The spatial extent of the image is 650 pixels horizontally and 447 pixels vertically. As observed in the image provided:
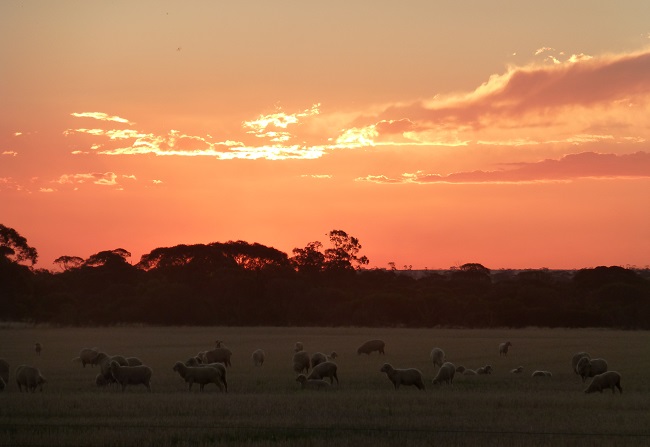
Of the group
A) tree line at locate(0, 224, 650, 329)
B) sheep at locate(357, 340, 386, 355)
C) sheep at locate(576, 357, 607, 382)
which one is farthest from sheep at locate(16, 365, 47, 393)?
tree line at locate(0, 224, 650, 329)

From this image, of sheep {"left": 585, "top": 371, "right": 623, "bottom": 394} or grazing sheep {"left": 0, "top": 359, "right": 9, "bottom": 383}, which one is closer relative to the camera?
sheep {"left": 585, "top": 371, "right": 623, "bottom": 394}

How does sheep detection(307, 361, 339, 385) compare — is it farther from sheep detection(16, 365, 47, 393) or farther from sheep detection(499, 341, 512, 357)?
sheep detection(499, 341, 512, 357)

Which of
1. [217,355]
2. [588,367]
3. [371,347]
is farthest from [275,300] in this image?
[588,367]

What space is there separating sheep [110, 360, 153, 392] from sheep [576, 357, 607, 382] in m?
13.3

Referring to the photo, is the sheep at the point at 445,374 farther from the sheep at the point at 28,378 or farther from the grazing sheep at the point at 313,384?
the sheep at the point at 28,378

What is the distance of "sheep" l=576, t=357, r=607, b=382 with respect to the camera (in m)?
28.8

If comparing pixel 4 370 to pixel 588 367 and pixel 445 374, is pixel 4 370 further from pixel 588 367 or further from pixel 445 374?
pixel 588 367

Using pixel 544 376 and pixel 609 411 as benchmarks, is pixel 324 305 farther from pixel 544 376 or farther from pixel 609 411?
pixel 609 411

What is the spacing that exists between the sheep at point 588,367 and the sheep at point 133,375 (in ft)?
43.8

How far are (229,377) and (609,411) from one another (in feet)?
43.8

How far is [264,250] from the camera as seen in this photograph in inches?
4528

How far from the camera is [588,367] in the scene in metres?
28.9

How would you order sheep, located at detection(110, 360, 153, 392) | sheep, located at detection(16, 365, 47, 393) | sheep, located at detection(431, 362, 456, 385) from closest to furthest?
sheep, located at detection(16, 365, 47, 393) < sheep, located at detection(110, 360, 153, 392) < sheep, located at detection(431, 362, 456, 385)

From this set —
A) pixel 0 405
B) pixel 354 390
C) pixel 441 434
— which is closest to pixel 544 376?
pixel 354 390
